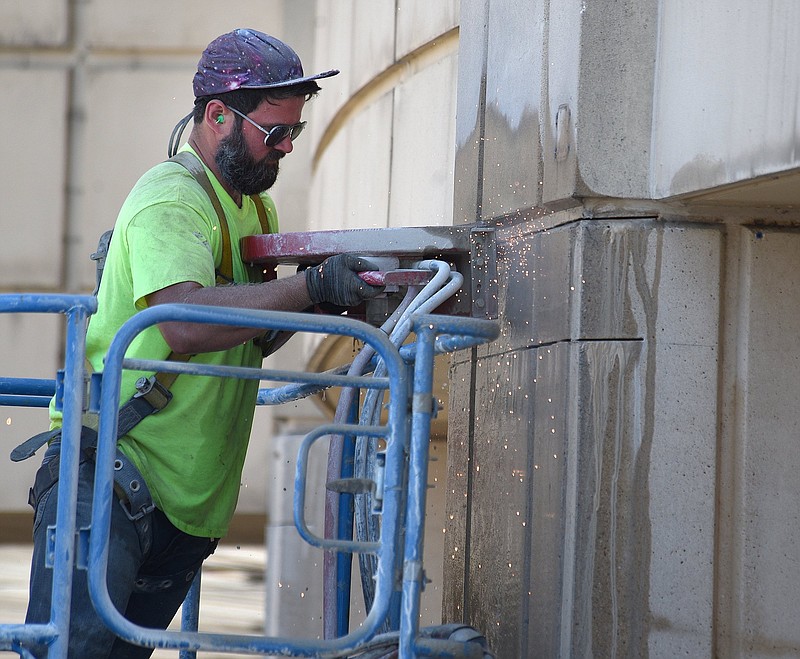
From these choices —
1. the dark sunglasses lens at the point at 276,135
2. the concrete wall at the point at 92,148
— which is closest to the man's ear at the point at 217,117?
the dark sunglasses lens at the point at 276,135

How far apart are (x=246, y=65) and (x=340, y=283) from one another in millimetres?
660

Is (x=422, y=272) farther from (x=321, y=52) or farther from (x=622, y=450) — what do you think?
(x=321, y=52)

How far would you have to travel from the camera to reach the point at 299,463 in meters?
2.49

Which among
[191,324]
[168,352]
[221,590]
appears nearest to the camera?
[191,324]

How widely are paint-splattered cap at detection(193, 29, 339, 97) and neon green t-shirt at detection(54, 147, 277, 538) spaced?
0.28 metres

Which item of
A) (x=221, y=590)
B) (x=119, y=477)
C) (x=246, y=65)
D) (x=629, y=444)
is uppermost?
(x=246, y=65)

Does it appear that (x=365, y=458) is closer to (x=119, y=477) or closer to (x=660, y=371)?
(x=119, y=477)

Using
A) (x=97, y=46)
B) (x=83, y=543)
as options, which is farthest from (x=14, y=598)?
(x=83, y=543)

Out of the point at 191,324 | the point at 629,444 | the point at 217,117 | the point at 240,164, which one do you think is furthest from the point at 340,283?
the point at 629,444

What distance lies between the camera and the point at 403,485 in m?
2.39

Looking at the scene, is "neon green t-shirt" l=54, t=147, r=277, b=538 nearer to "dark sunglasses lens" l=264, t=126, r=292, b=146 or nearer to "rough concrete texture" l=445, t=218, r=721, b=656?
"dark sunglasses lens" l=264, t=126, r=292, b=146

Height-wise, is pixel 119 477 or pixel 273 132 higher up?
pixel 273 132

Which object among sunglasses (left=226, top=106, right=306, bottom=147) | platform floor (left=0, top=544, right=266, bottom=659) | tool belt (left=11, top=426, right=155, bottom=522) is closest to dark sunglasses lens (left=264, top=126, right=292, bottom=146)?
sunglasses (left=226, top=106, right=306, bottom=147)

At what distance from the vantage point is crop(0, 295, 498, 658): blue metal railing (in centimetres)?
225
